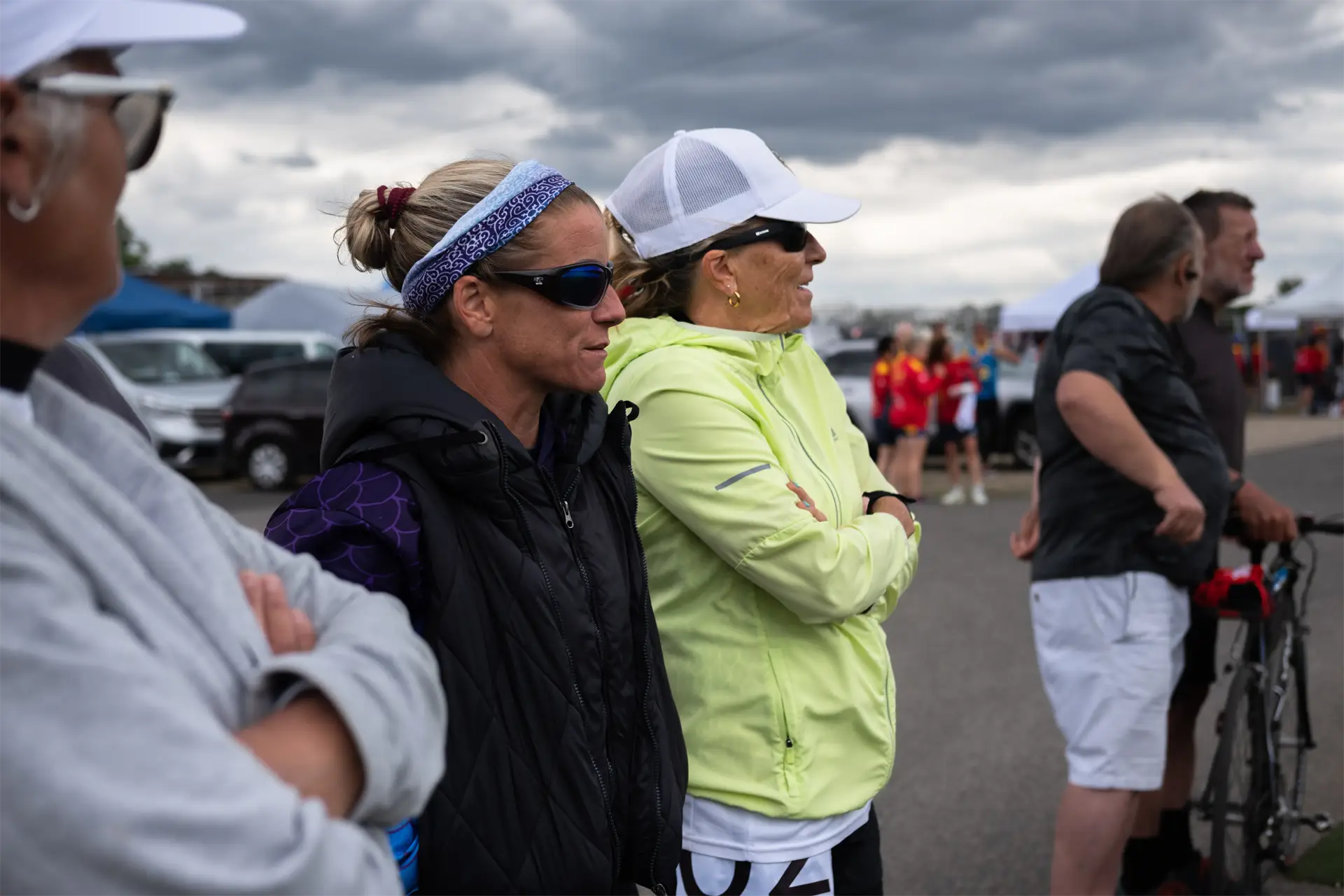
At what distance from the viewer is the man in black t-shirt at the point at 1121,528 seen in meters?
3.65

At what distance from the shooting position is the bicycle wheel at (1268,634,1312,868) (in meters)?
4.23

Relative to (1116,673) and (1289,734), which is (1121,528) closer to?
(1116,673)

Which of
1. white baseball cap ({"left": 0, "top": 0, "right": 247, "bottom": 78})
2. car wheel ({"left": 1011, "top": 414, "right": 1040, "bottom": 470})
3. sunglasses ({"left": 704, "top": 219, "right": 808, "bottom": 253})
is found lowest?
car wheel ({"left": 1011, "top": 414, "right": 1040, "bottom": 470})

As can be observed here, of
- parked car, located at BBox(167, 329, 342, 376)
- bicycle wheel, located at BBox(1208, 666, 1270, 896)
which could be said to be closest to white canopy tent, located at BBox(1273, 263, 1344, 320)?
parked car, located at BBox(167, 329, 342, 376)

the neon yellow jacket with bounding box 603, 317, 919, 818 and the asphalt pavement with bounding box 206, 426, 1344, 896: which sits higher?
the neon yellow jacket with bounding box 603, 317, 919, 818

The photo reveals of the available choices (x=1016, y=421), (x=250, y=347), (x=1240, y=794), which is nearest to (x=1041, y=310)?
(x=1016, y=421)

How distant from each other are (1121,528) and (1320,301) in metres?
19.9

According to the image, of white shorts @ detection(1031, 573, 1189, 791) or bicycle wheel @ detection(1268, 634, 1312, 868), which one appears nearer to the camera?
white shorts @ detection(1031, 573, 1189, 791)

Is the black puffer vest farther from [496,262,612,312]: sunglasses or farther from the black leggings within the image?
the black leggings

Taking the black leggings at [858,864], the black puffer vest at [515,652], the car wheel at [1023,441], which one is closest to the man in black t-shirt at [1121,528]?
the black leggings at [858,864]

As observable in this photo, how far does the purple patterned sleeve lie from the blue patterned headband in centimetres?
35

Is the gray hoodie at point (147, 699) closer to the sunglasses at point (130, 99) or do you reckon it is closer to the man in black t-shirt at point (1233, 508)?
Result: the sunglasses at point (130, 99)

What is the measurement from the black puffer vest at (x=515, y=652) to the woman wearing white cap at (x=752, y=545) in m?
0.35

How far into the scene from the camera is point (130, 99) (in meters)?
1.01
